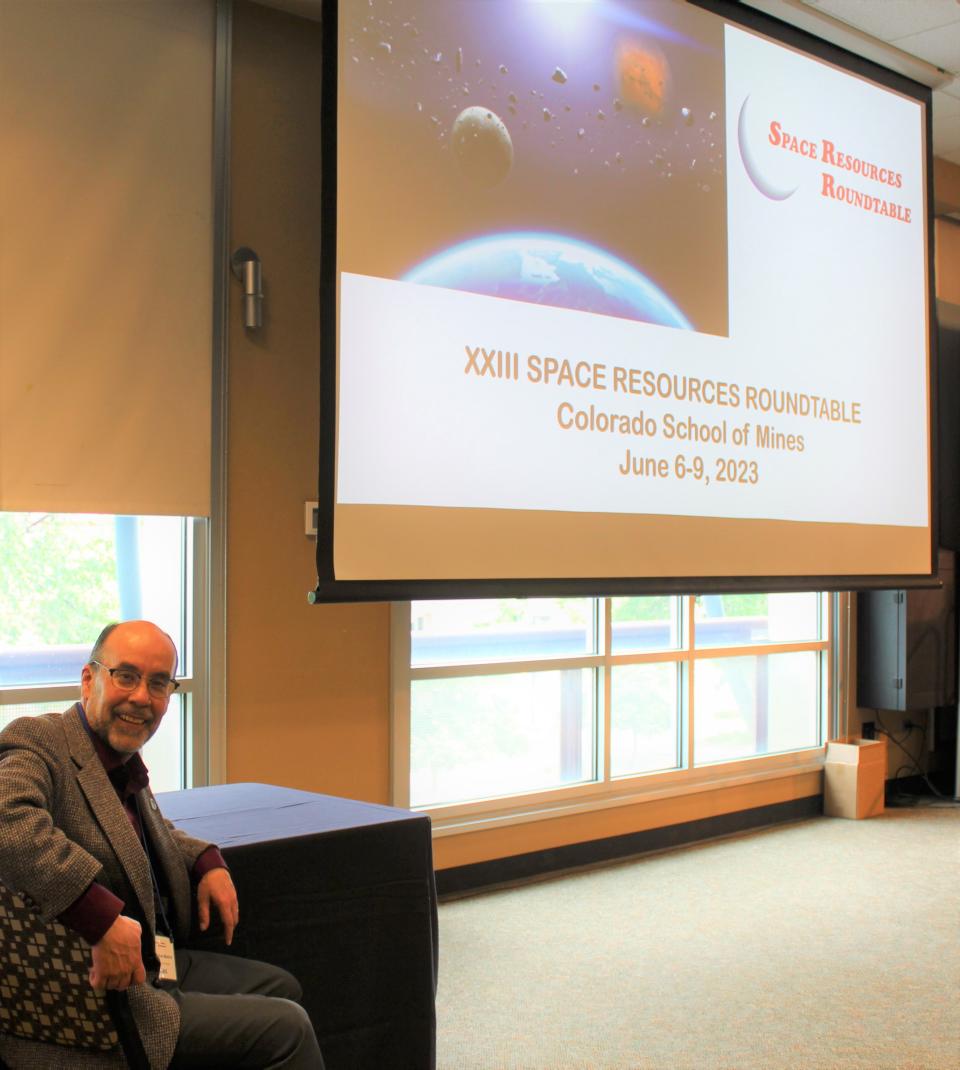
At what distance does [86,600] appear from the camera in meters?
3.15

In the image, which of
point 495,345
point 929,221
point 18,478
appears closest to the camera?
point 18,478

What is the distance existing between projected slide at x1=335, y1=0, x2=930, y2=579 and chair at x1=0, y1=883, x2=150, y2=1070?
4.79 feet

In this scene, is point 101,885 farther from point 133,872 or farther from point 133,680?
point 133,680

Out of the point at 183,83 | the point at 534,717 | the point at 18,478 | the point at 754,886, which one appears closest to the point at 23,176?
the point at 183,83

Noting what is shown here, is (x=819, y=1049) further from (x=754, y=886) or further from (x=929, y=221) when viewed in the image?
(x=929, y=221)

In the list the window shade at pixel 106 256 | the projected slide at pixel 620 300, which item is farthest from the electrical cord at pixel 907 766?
the window shade at pixel 106 256

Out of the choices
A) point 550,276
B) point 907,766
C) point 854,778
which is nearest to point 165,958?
point 550,276

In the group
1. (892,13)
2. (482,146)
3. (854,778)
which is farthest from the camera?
(854,778)

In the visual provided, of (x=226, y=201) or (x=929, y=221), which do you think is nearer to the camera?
(x=226, y=201)

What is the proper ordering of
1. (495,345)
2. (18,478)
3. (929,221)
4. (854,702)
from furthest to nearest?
(854,702) < (929,221) < (495,345) < (18,478)

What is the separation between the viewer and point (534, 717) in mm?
4227

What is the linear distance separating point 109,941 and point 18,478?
1733 mm

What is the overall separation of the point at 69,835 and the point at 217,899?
0.34 m

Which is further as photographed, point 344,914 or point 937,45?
point 937,45
